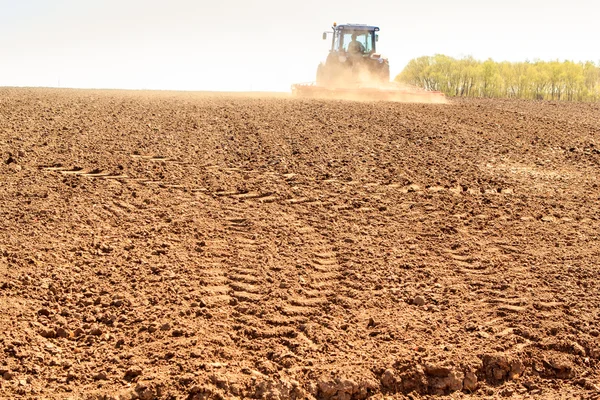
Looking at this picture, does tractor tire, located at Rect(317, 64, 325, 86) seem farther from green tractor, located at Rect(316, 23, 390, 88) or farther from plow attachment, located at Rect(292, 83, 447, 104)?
plow attachment, located at Rect(292, 83, 447, 104)

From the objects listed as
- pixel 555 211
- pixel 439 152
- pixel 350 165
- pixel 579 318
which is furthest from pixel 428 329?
pixel 439 152

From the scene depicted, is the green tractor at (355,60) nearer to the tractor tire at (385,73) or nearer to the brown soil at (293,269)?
the tractor tire at (385,73)

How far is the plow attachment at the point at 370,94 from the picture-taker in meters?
20.4

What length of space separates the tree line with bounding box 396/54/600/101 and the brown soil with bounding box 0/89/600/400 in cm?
3622

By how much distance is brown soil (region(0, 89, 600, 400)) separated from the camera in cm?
469

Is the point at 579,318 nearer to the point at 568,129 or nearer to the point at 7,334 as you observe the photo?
the point at 7,334

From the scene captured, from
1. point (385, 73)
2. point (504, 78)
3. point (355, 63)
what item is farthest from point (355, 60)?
point (504, 78)

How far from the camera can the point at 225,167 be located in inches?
394

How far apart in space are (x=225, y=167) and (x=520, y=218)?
4300 mm

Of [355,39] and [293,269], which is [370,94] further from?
[293,269]

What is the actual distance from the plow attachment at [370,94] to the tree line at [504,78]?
25.6m

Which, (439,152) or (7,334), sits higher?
(439,152)

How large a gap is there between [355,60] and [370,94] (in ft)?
11.5

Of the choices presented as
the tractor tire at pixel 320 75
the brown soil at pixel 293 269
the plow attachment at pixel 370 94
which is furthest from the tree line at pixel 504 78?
the brown soil at pixel 293 269
